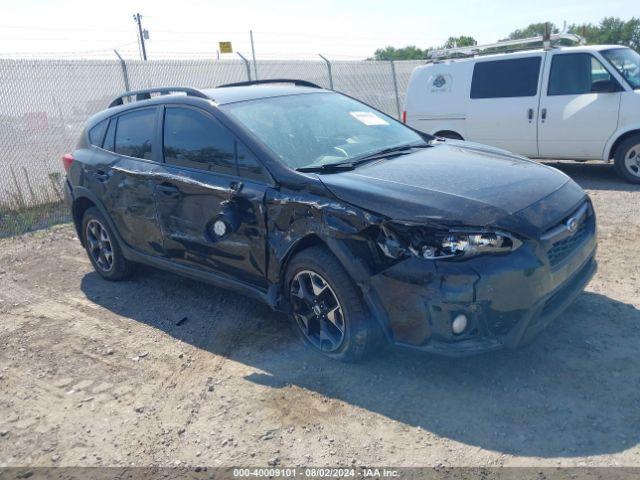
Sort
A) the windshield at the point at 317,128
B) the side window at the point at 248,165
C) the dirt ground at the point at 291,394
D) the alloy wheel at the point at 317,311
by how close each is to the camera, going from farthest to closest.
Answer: the windshield at the point at 317,128 → the side window at the point at 248,165 → the alloy wheel at the point at 317,311 → the dirt ground at the point at 291,394

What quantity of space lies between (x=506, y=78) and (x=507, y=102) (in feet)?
1.25

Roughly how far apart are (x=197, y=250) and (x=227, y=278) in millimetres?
351

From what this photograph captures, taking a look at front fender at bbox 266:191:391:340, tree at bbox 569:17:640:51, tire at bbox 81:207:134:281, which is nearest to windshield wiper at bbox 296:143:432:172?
front fender at bbox 266:191:391:340

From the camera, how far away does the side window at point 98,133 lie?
574 centimetres

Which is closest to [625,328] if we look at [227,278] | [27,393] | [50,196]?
[227,278]

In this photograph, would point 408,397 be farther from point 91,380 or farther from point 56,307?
point 56,307

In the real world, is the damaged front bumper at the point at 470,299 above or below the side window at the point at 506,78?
below

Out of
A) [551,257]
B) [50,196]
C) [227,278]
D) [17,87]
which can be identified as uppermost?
[17,87]

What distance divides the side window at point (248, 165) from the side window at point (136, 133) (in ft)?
3.77

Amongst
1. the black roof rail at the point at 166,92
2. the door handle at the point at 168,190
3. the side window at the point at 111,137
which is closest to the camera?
the door handle at the point at 168,190

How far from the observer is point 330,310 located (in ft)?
12.5

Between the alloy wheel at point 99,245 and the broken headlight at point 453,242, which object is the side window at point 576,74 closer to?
the broken headlight at point 453,242

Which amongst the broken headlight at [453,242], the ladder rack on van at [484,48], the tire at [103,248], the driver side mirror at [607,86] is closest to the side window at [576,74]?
the driver side mirror at [607,86]

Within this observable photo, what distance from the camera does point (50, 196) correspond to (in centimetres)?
986
